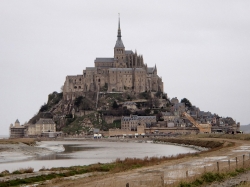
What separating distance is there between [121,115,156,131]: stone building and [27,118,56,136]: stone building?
73.0 feet

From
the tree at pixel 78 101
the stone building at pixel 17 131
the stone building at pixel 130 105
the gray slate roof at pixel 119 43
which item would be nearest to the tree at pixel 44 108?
the stone building at pixel 17 131

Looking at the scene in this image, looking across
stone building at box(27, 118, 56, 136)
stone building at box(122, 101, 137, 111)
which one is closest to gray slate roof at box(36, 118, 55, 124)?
stone building at box(27, 118, 56, 136)

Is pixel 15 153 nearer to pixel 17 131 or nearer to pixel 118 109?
pixel 118 109

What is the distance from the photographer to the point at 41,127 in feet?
436

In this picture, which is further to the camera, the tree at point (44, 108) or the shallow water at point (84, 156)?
the tree at point (44, 108)

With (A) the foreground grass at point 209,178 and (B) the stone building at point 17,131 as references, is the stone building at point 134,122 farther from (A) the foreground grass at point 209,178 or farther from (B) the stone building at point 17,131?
(A) the foreground grass at point 209,178

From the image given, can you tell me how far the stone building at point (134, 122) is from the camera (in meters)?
125

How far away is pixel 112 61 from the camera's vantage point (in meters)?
142

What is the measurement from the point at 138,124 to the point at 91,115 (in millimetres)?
14984

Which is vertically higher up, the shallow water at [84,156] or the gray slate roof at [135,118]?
the gray slate roof at [135,118]

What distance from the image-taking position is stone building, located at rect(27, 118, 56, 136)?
5212 inches

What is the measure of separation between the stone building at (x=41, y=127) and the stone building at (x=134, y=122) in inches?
876

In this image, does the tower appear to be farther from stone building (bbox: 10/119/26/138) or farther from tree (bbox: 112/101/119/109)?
stone building (bbox: 10/119/26/138)

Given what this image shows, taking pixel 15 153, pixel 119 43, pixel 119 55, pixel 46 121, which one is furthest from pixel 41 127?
pixel 15 153
